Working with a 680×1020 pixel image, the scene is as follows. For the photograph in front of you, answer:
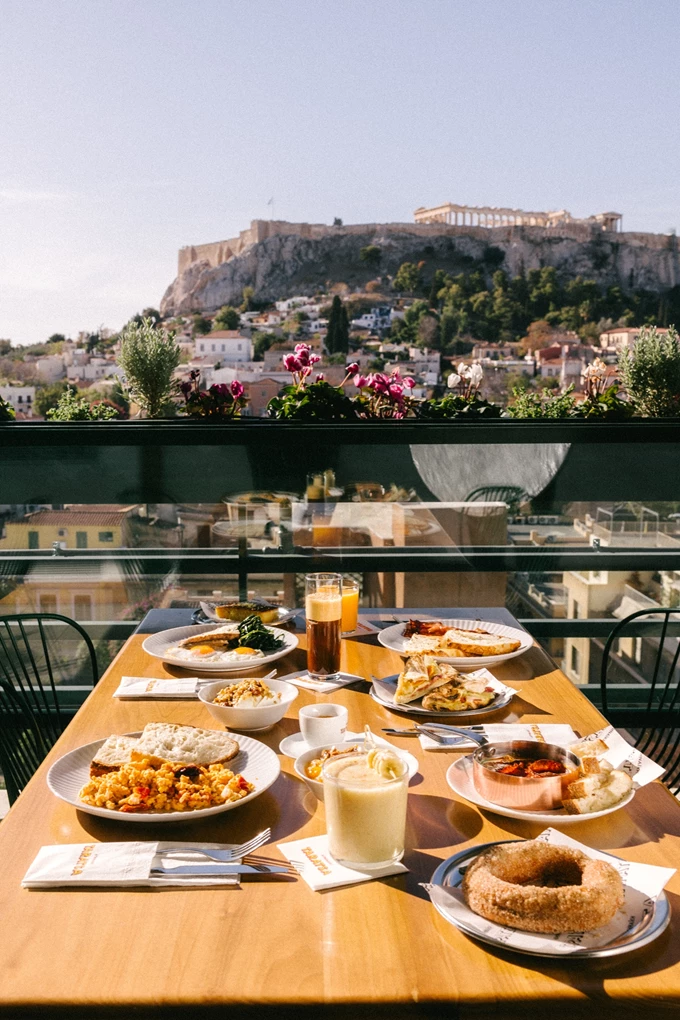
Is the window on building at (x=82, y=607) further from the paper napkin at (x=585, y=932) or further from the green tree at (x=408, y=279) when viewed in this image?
the green tree at (x=408, y=279)

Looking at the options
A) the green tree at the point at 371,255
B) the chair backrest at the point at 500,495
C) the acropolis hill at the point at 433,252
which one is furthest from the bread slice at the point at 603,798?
the green tree at the point at 371,255

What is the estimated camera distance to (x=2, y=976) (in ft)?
2.34

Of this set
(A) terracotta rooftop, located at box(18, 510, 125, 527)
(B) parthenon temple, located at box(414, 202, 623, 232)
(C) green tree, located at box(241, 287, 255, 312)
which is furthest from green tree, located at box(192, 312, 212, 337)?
(A) terracotta rooftop, located at box(18, 510, 125, 527)

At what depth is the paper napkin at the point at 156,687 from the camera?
54.2 inches

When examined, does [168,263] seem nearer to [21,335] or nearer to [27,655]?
[21,335]

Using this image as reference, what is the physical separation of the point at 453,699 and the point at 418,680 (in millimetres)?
55

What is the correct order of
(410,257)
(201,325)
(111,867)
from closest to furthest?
(111,867)
(201,325)
(410,257)

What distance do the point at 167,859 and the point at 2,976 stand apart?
7.9 inches

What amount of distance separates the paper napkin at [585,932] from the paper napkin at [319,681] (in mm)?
569

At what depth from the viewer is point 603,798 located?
1.00 metres

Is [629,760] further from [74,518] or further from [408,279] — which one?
[408,279]

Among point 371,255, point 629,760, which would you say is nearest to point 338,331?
point 371,255

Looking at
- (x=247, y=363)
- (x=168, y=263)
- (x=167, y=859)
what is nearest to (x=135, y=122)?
(x=168, y=263)

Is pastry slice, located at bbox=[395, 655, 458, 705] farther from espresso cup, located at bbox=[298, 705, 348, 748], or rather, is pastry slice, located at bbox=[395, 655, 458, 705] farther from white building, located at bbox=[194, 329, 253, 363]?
white building, located at bbox=[194, 329, 253, 363]
